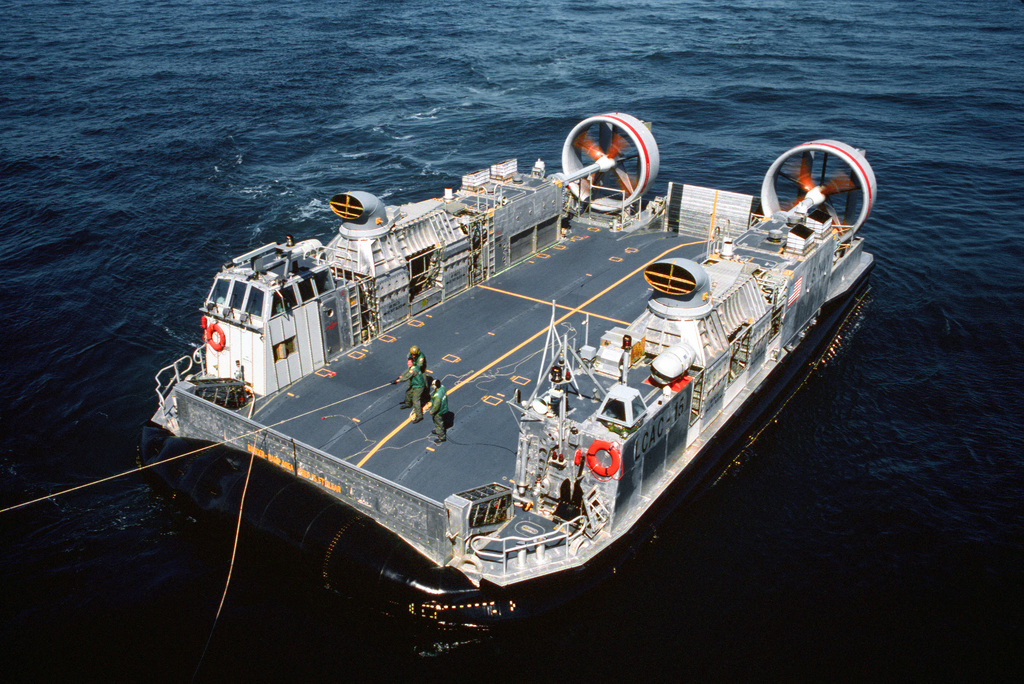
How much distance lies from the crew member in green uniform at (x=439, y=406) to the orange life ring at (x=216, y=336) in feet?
21.0

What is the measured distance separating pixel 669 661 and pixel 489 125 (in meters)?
42.1

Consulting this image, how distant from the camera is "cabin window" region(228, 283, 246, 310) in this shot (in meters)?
19.7

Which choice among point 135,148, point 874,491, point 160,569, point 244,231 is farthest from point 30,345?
point 874,491

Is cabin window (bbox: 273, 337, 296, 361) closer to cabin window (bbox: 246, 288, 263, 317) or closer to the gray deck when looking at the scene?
the gray deck

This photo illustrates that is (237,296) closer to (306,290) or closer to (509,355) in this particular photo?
(306,290)

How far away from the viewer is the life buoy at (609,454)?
15.5m

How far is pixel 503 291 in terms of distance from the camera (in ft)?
88.1

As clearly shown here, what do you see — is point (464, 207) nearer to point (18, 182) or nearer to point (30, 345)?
point (30, 345)

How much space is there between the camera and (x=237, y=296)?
65.1 feet

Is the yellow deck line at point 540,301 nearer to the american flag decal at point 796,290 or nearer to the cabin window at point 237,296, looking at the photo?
the american flag decal at point 796,290

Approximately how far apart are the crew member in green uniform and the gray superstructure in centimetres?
57

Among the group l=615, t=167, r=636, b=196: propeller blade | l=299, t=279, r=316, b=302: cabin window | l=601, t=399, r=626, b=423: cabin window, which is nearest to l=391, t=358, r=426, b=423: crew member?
l=299, t=279, r=316, b=302: cabin window

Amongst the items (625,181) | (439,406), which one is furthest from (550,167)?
(439,406)

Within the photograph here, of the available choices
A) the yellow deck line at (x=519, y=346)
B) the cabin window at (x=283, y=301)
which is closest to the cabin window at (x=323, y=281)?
the cabin window at (x=283, y=301)
